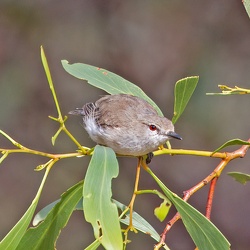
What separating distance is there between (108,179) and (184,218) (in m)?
0.26

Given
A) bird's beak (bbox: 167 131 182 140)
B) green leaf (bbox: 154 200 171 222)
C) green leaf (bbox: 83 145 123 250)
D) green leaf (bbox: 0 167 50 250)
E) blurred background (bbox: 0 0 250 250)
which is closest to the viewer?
green leaf (bbox: 83 145 123 250)

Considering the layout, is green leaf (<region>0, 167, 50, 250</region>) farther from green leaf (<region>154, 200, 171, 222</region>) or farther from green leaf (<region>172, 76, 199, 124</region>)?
green leaf (<region>172, 76, 199, 124</region>)

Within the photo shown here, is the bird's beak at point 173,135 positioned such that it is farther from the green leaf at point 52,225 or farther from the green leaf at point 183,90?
the green leaf at point 52,225

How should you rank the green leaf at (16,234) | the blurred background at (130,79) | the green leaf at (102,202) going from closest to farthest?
1. the green leaf at (102,202)
2. the green leaf at (16,234)
3. the blurred background at (130,79)

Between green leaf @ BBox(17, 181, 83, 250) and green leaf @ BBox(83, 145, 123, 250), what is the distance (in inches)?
5.5

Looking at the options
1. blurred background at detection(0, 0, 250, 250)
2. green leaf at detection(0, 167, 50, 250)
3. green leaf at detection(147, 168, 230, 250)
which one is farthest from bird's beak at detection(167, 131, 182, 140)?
blurred background at detection(0, 0, 250, 250)

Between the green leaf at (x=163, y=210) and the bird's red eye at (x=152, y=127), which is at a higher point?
the bird's red eye at (x=152, y=127)

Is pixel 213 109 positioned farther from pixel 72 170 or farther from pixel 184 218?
pixel 184 218

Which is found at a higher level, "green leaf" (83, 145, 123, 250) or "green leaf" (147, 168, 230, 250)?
"green leaf" (83, 145, 123, 250)

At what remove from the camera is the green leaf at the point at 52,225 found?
1803 millimetres

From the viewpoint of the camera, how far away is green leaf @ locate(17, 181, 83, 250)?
5.91 ft

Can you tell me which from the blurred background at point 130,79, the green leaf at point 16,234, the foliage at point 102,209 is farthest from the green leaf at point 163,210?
the blurred background at point 130,79

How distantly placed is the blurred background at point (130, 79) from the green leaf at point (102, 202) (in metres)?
3.38

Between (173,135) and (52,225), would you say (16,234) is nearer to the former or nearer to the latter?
(52,225)
